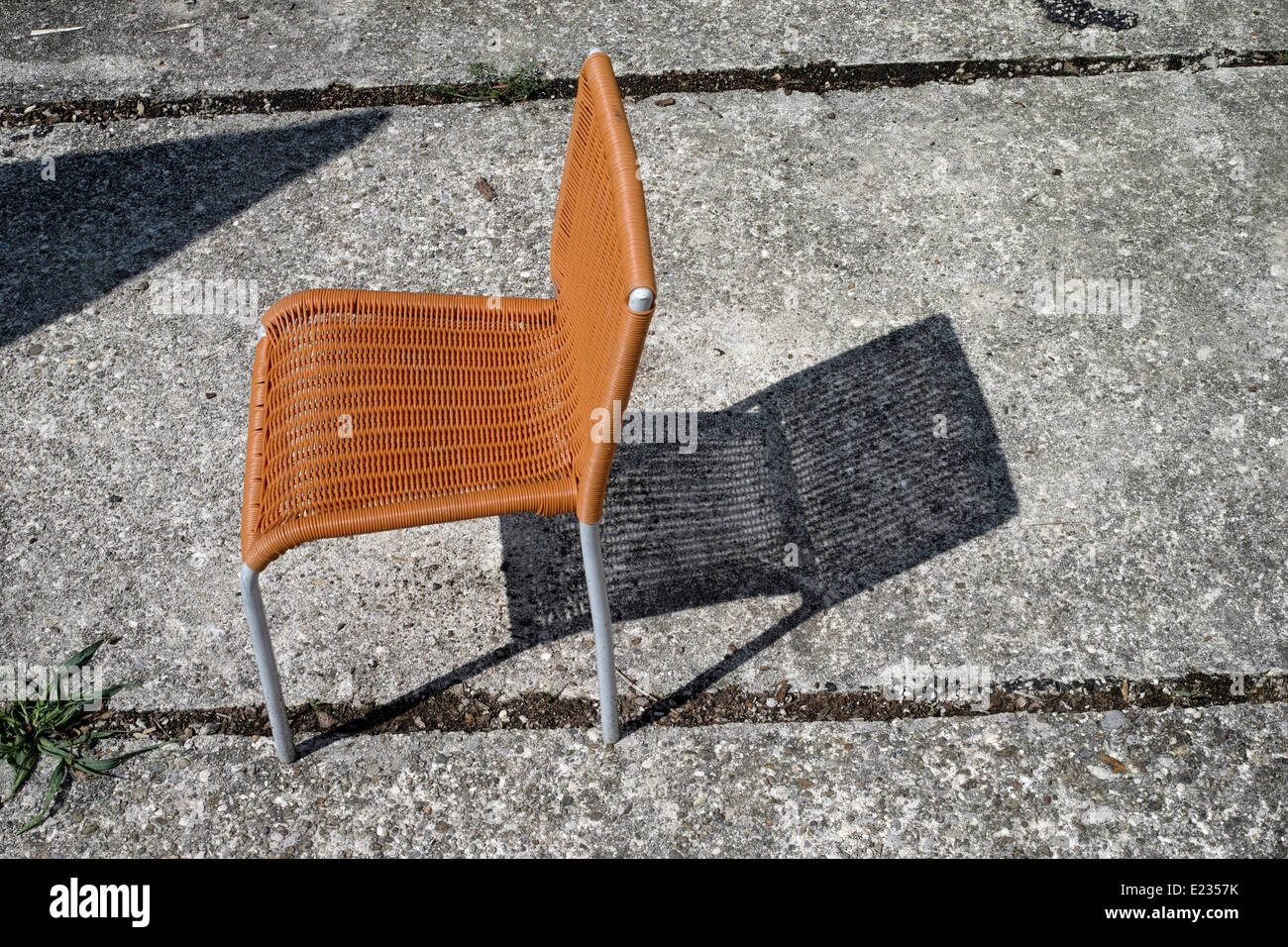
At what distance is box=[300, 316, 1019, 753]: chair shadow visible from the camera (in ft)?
8.87

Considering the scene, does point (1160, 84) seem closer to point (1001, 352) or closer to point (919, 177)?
point (919, 177)

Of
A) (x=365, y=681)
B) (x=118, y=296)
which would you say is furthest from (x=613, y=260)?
(x=118, y=296)

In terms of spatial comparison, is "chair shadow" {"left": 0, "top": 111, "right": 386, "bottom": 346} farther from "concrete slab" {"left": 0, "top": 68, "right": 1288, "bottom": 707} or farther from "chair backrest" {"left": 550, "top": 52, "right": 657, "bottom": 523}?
"chair backrest" {"left": 550, "top": 52, "right": 657, "bottom": 523}

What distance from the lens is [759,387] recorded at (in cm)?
311

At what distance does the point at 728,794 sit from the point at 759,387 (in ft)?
3.81

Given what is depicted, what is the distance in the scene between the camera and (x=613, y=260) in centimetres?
194

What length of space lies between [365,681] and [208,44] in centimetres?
272

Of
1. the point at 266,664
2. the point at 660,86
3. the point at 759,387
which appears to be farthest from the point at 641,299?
the point at 660,86

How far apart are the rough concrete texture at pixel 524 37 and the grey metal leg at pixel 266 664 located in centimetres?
246

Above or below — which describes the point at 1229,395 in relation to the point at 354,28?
below

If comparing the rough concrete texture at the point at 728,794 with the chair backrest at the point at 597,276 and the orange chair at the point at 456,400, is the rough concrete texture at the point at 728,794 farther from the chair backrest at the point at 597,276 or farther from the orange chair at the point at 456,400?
the chair backrest at the point at 597,276

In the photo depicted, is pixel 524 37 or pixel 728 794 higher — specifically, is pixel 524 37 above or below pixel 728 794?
above

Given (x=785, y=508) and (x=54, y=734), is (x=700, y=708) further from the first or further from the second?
(x=54, y=734)

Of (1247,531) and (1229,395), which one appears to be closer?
(1247,531)
